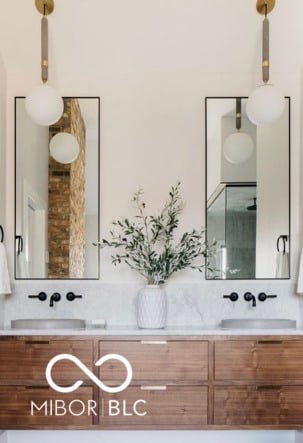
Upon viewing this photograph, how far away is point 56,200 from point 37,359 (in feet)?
3.64

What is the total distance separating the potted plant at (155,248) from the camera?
3.31 metres

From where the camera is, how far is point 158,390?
303 cm

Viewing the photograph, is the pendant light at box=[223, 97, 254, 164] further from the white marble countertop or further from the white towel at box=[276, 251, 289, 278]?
the white marble countertop

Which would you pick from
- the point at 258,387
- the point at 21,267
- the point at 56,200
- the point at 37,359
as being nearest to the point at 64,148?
the point at 56,200

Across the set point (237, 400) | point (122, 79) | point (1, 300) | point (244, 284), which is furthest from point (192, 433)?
point (122, 79)

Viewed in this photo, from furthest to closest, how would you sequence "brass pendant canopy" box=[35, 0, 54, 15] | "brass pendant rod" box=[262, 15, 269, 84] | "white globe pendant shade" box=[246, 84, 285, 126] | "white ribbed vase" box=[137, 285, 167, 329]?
"white ribbed vase" box=[137, 285, 167, 329], "brass pendant canopy" box=[35, 0, 54, 15], "brass pendant rod" box=[262, 15, 269, 84], "white globe pendant shade" box=[246, 84, 285, 126]

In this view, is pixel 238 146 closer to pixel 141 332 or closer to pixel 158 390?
pixel 141 332

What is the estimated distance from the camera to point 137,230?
3.45m

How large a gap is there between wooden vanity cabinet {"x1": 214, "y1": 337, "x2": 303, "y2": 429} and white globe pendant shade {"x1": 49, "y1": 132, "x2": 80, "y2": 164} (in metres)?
1.67

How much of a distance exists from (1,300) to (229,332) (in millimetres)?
1539

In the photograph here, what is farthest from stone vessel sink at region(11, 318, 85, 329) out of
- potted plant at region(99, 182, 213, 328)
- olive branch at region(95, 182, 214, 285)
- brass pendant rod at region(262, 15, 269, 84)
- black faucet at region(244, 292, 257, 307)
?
brass pendant rod at region(262, 15, 269, 84)

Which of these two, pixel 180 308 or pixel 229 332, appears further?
pixel 180 308

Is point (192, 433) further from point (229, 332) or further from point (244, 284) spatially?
point (244, 284)

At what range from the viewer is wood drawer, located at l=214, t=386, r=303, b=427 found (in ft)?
9.91
